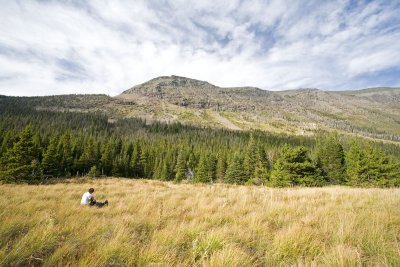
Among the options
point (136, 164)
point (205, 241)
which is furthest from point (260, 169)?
point (205, 241)

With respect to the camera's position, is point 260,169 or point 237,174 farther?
point 237,174

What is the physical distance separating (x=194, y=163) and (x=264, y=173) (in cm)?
3708

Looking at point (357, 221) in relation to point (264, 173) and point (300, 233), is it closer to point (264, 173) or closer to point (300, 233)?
point (300, 233)

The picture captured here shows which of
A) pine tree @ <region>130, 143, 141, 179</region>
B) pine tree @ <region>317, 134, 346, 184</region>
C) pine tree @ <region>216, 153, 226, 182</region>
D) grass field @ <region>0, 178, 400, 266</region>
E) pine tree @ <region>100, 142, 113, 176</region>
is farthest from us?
pine tree @ <region>130, 143, 141, 179</region>

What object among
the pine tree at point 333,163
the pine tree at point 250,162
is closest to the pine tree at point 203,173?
the pine tree at point 250,162

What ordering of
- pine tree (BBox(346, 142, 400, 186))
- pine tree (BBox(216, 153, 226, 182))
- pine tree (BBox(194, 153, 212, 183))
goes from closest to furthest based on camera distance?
pine tree (BBox(346, 142, 400, 186))
pine tree (BBox(194, 153, 212, 183))
pine tree (BBox(216, 153, 226, 182))

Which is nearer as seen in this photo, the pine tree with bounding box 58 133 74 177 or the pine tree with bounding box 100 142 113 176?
the pine tree with bounding box 58 133 74 177

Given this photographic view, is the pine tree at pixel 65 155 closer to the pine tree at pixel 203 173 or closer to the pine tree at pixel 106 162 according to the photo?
the pine tree at pixel 106 162

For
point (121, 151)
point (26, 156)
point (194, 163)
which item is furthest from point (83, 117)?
point (26, 156)

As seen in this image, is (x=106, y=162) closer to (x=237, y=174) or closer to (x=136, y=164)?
(x=136, y=164)

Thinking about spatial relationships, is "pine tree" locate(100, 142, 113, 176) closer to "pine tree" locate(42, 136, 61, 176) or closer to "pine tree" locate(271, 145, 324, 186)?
"pine tree" locate(42, 136, 61, 176)

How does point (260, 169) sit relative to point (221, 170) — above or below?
above

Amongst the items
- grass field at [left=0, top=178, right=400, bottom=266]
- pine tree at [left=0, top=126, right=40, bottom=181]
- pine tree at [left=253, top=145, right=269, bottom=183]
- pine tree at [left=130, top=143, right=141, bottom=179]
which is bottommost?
pine tree at [left=130, top=143, right=141, bottom=179]

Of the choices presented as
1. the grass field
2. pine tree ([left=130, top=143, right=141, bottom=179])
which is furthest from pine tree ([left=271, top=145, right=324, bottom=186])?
pine tree ([left=130, top=143, right=141, bottom=179])
